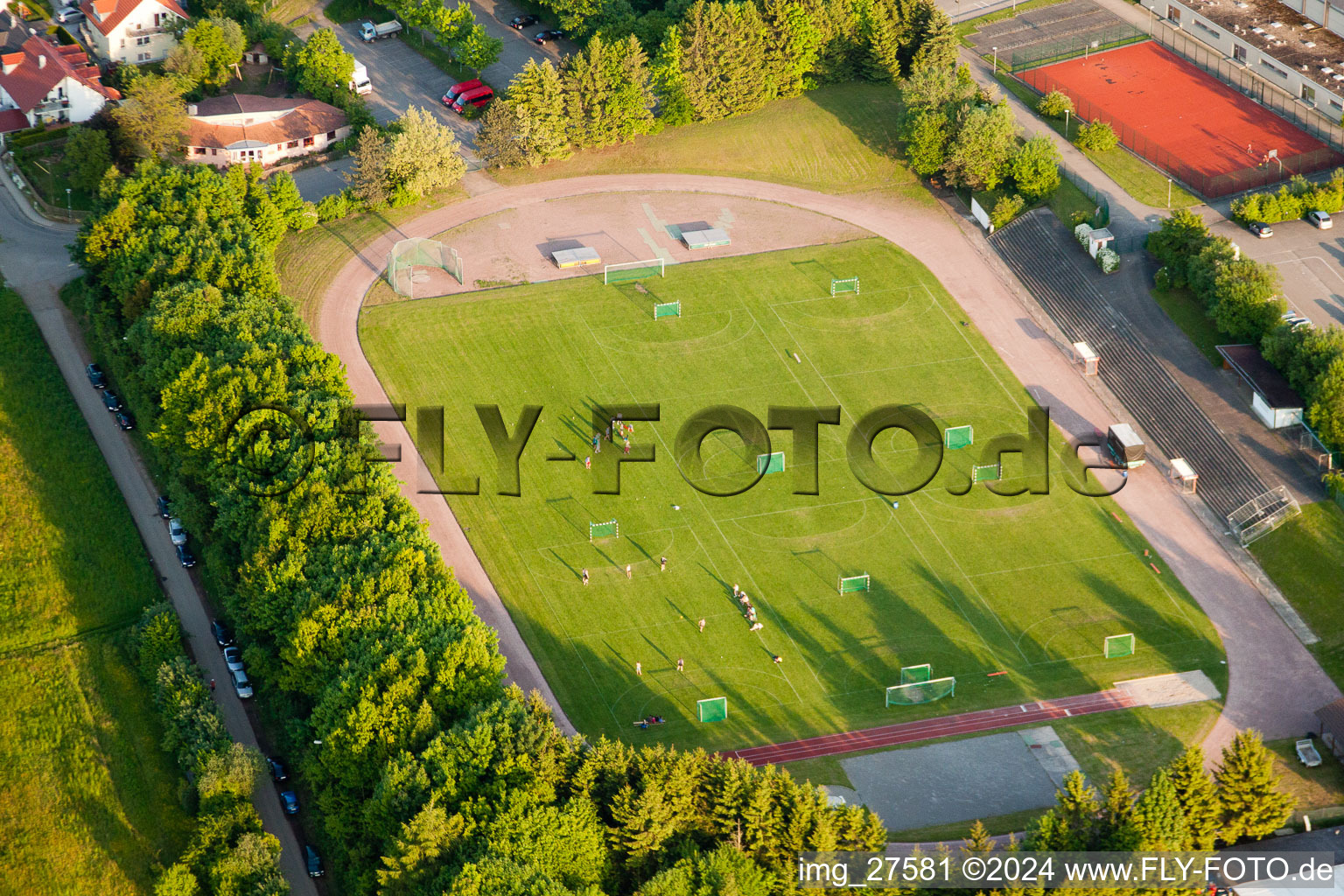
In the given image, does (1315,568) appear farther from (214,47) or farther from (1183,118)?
(214,47)

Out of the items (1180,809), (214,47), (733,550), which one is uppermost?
(214,47)

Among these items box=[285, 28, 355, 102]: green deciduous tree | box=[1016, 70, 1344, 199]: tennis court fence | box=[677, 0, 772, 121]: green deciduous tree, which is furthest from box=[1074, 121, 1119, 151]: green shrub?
box=[285, 28, 355, 102]: green deciduous tree

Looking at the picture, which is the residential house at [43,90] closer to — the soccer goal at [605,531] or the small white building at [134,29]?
the small white building at [134,29]

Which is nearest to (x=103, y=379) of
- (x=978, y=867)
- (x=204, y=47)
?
(x=204, y=47)

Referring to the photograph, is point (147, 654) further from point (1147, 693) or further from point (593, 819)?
point (1147, 693)

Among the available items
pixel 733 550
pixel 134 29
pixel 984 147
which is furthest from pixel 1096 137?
pixel 134 29

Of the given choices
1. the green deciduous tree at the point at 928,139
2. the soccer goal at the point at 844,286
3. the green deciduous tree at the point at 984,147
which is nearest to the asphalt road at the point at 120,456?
the soccer goal at the point at 844,286

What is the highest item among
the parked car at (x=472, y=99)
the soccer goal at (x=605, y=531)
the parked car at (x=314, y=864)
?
the parked car at (x=472, y=99)
